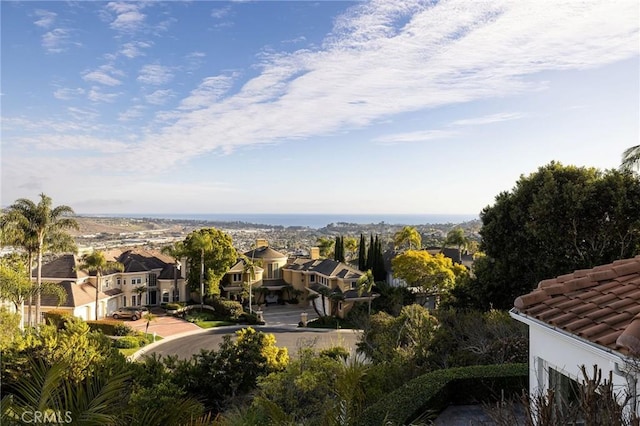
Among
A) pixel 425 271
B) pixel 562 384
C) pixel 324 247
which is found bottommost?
pixel 425 271

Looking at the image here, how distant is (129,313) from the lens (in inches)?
1442

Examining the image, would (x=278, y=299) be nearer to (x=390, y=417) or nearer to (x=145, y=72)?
(x=145, y=72)

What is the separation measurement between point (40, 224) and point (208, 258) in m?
14.7

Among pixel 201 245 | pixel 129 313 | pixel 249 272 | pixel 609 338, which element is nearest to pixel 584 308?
pixel 609 338

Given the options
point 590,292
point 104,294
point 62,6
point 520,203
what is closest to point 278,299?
point 104,294

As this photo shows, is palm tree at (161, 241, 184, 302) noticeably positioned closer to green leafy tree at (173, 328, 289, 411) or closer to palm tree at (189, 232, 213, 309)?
palm tree at (189, 232, 213, 309)

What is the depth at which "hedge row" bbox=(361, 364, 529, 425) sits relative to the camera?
8.23 meters

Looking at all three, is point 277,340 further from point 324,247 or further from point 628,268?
point 324,247

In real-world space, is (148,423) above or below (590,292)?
below

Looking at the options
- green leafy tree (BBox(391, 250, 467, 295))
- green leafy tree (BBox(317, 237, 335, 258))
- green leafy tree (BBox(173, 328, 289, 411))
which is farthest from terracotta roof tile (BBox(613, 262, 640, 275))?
green leafy tree (BBox(317, 237, 335, 258))

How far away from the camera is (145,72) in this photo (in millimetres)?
16469

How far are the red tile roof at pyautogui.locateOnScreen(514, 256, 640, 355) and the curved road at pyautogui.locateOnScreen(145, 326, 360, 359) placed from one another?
737 inches

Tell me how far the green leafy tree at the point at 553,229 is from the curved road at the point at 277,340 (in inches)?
350

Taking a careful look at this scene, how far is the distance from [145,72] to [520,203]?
16883 mm
